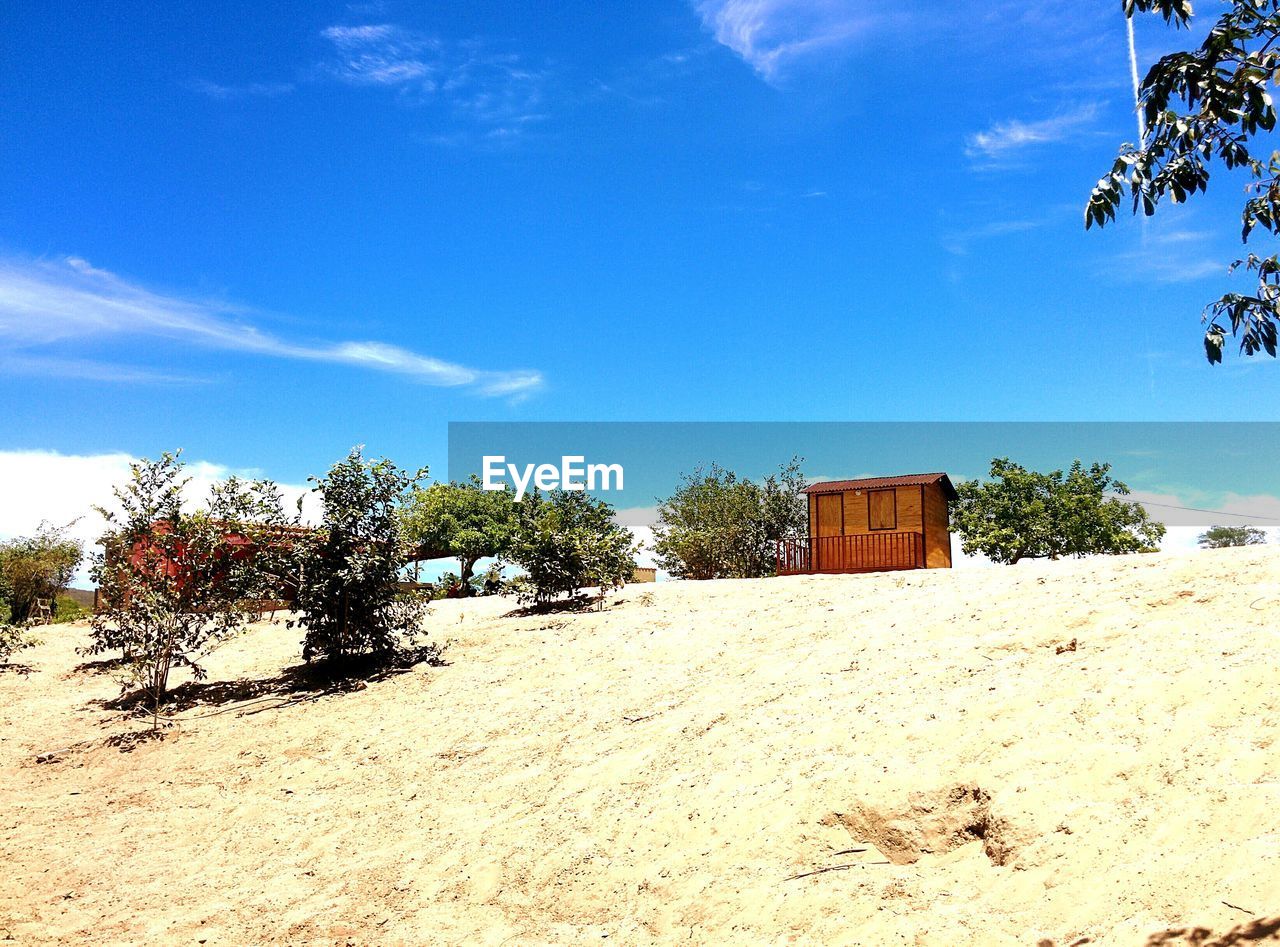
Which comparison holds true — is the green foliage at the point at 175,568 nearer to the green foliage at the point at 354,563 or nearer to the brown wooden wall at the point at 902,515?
the green foliage at the point at 354,563

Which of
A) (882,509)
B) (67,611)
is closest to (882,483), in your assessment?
(882,509)

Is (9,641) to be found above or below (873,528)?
below

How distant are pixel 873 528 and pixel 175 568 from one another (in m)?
19.0

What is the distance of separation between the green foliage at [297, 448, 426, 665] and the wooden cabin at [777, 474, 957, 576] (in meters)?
14.8

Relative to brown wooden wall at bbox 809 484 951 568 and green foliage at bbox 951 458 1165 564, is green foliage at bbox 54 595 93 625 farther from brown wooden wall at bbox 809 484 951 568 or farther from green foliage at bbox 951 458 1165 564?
green foliage at bbox 951 458 1165 564

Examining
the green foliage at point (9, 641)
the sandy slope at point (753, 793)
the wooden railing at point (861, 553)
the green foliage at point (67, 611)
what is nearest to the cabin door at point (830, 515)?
the wooden railing at point (861, 553)

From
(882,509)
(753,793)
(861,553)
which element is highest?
(882,509)

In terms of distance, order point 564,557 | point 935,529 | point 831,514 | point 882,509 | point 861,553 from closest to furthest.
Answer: point 564,557
point 861,553
point 882,509
point 935,529
point 831,514

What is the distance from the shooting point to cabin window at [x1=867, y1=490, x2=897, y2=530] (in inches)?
1009

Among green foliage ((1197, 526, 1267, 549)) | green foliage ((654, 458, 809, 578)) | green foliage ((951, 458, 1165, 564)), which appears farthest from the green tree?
green foliage ((1197, 526, 1267, 549))

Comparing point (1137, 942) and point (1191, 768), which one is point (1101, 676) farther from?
point (1137, 942)

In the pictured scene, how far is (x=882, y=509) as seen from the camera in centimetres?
2584

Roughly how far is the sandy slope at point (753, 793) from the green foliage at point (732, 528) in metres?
25.2

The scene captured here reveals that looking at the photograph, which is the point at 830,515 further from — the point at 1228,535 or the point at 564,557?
the point at 1228,535
